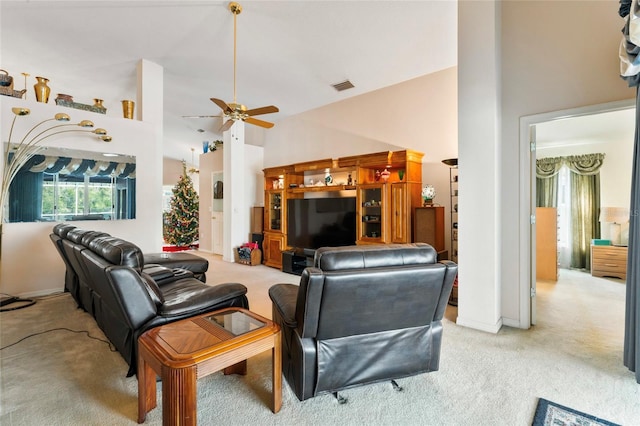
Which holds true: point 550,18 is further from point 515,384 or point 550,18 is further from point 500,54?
point 515,384

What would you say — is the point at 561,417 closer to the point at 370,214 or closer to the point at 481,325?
the point at 481,325

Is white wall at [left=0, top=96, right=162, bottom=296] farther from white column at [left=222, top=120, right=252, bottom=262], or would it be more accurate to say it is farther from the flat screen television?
the flat screen television

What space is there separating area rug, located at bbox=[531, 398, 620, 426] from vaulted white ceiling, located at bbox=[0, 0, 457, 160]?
358cm

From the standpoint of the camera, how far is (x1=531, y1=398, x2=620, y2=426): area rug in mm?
1585

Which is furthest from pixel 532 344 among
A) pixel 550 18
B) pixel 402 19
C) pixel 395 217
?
pixel 402 19

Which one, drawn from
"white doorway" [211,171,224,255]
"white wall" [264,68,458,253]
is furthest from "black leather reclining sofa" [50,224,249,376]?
"white doorway" [211,171,224,255]

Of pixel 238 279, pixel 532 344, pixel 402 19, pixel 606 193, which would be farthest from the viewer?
pixel 606 193

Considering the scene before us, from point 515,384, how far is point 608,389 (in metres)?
0.56

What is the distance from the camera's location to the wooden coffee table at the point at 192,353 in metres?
1.27

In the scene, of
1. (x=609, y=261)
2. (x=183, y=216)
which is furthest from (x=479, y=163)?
(x=183, y=216)

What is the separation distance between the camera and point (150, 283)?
196 centimetres

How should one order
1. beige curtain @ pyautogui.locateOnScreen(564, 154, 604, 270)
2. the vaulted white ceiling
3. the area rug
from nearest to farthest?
the area rug → the vaulted white ceiling → beige curtain @ pyautogui.locateOnScreen(564, 154, 604, 270)

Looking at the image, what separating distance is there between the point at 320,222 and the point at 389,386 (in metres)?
3.54

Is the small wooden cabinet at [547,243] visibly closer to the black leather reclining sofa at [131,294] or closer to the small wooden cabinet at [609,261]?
the small wooden cabinet at [609,261]
